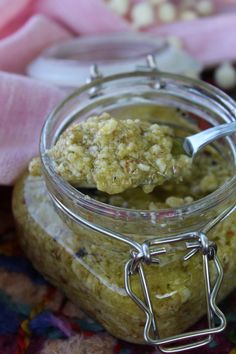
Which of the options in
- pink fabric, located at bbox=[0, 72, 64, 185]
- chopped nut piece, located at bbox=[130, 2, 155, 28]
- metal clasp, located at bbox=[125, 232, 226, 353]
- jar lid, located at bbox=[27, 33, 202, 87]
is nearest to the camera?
metal clasp, located at bbox=[125, 232, 226, 353]

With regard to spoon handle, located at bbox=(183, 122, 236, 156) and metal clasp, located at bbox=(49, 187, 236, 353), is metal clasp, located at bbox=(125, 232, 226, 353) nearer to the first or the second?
metal clasp, located at bbox=(49, 187, 236, 353)

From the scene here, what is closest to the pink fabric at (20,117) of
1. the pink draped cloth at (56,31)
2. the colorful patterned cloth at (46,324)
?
the pink draped cloth at (56,31)

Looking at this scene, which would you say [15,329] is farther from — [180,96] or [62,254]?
[180,96]

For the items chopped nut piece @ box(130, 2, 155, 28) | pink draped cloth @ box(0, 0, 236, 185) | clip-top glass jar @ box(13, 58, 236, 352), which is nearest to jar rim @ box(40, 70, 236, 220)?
clip-top glass jar @ box(13, 58, 236, 352)

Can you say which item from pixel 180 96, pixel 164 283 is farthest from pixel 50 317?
pixel 180 96

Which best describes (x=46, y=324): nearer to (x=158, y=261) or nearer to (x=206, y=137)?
(x=158, y=261)
